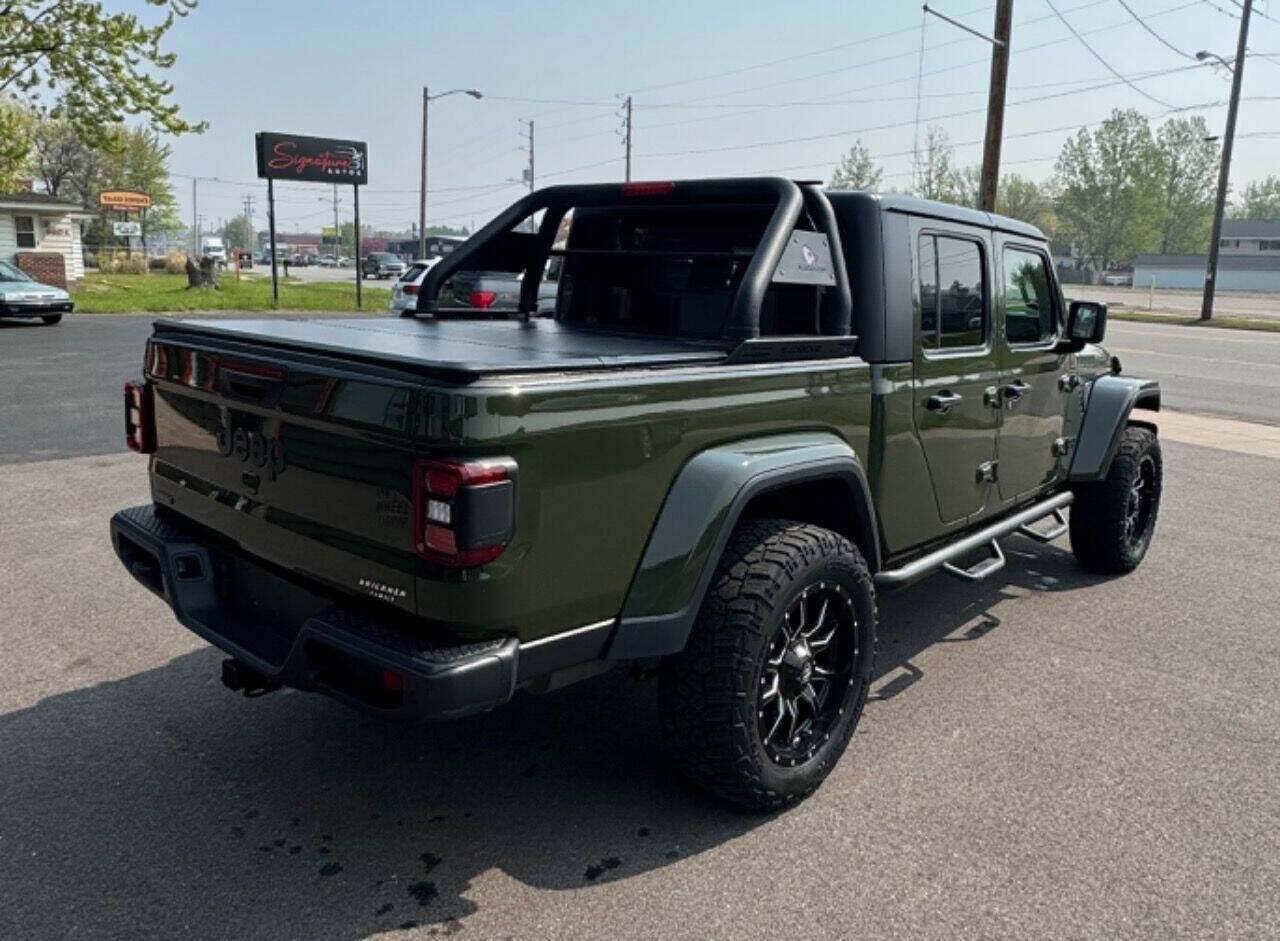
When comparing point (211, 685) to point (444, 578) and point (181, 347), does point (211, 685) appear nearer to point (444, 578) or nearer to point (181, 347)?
point (181, 347)

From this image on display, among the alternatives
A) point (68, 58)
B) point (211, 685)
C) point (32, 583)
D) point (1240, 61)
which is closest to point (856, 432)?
point (211, 685)

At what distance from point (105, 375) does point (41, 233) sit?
2745 centimetres

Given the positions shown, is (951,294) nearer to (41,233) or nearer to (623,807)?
(623,807)

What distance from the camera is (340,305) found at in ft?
103

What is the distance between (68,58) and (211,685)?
23.0m

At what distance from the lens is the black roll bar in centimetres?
316

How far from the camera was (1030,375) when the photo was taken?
181 inches

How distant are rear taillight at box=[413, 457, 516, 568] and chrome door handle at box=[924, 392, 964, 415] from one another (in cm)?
198

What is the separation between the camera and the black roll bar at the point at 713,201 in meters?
3.16

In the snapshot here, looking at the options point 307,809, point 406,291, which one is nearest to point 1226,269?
point 406,291

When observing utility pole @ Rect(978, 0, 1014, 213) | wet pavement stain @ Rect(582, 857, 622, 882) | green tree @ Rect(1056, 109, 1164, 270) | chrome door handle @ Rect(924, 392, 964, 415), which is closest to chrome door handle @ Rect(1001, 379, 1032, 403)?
chrome door handle @ Rect(924, 392, 964, 415)

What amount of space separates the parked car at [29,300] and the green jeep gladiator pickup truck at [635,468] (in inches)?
836

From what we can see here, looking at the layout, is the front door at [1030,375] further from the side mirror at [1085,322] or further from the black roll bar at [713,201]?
the black roll bar at [713,201]
